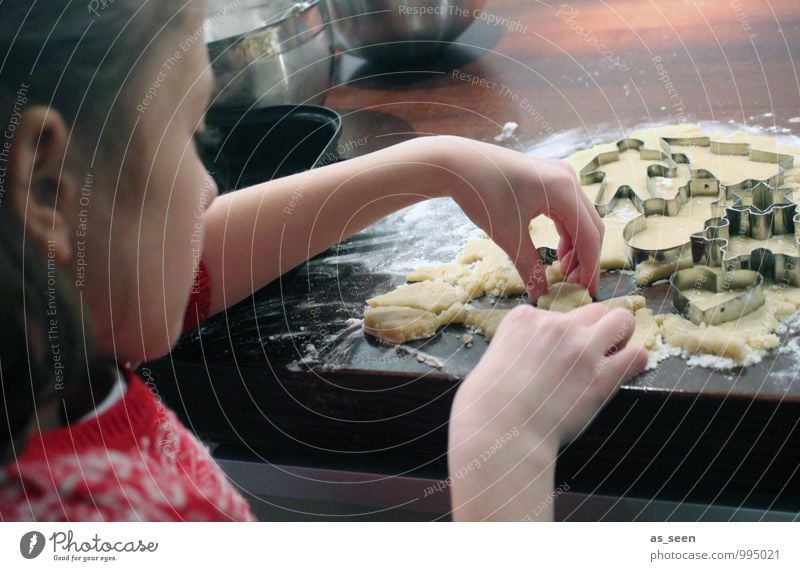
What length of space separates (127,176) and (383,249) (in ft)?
0.87

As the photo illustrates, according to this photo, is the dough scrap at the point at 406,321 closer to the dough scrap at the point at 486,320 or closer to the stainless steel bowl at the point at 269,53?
the dough scrap at the point at 486,320

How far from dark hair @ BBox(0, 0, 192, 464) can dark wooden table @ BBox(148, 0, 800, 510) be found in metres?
0.11

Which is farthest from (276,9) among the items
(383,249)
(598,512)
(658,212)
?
(598,512)

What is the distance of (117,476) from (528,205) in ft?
1.17

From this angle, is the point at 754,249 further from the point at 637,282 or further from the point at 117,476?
the point at 117,476

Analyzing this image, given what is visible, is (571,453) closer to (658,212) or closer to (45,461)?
(658,212)

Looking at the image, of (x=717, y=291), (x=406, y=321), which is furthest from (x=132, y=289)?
(x=717, y=291)

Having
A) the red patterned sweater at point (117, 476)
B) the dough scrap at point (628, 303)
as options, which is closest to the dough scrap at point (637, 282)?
the dough scrap at point (628, 303)

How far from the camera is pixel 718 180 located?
0.65 meters

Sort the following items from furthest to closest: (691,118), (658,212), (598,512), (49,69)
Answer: (691,118), (658,212), (598,512), (49,69)

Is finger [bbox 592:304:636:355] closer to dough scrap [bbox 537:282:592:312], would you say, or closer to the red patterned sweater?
dough scrap [bbox 537:282:592:312]

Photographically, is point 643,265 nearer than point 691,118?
Yes

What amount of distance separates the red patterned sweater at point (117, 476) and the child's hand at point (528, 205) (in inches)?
11.3

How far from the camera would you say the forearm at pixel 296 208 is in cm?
63
